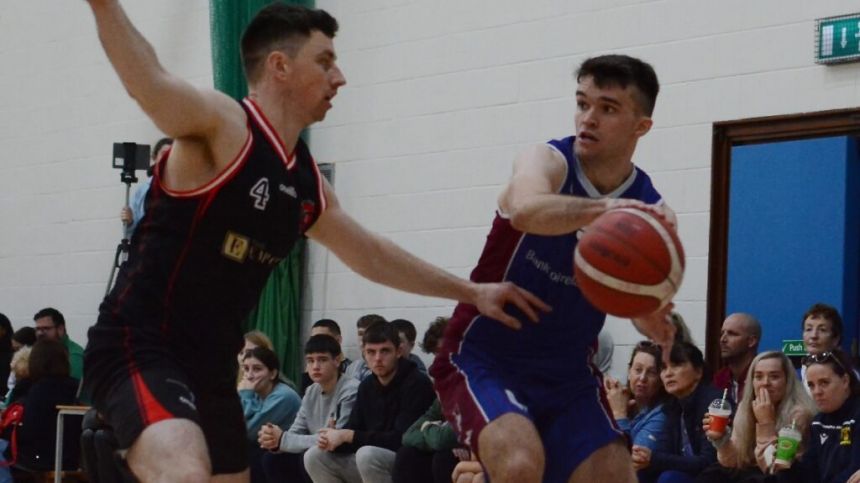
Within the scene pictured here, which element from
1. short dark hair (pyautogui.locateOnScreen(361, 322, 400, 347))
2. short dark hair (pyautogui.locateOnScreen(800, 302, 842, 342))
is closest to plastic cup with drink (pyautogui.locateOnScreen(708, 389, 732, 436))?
short dark hair (pyautogui.locateOnScreen(800, 302, 842, 342))

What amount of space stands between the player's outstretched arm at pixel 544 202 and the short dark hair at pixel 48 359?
6783 millimetres

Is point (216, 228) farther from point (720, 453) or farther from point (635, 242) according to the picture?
point (720, 453)

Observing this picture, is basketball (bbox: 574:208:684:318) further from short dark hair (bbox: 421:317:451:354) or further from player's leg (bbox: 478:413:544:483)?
short dark hair (bbox: 421:317:451:354)

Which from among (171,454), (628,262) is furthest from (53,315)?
(628,262)

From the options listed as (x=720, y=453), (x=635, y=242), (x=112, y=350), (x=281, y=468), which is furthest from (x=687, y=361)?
(x=112, y=350)

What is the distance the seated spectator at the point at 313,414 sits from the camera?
9.02 m

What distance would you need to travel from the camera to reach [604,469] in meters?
4.42

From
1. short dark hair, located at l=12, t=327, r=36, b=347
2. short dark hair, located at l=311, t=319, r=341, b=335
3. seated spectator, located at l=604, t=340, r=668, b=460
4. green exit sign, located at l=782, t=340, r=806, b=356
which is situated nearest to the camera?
seated spectator, located at l=604, t=340, r=668, b=460

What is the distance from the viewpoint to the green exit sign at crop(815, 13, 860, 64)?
806 centimetres

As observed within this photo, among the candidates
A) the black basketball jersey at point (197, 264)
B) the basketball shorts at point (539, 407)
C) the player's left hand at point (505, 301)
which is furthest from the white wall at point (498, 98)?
the black basketball jersey at point (197, 264)

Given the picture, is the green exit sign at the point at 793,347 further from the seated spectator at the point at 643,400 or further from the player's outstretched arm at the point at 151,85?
the player's outstretched arm at the point at 151,85

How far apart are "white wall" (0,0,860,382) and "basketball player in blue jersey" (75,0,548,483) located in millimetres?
4899

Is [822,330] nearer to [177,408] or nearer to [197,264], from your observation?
[197,264]

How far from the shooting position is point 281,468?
920 cm
